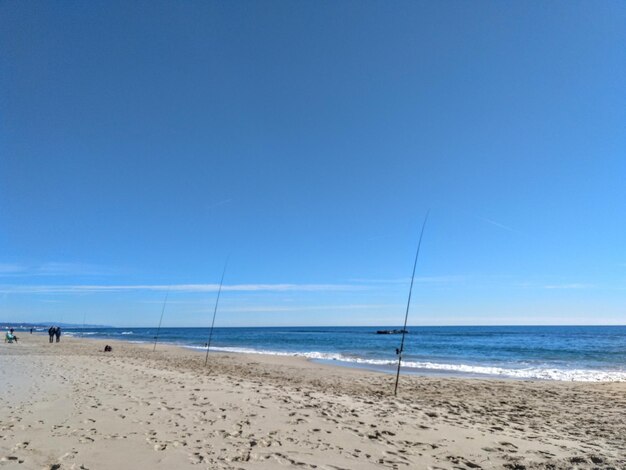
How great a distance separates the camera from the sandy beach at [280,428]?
5.24 m

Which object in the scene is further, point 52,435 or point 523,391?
point 523,391

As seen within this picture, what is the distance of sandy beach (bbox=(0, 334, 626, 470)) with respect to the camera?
206 inches

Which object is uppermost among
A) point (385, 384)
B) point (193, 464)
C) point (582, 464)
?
point (582, 464)

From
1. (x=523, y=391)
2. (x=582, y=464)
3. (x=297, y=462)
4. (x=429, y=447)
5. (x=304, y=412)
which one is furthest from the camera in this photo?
(x=523, y=391)

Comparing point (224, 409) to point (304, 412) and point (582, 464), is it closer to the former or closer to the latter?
point (304, 412)

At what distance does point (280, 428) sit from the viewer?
21.7ft

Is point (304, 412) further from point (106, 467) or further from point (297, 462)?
point (106, 467)

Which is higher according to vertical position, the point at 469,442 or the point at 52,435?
the point at 469,442

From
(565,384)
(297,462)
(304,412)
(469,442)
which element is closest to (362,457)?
(297,462)

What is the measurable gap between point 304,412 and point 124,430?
3.25 metres

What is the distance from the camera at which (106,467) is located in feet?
15.6

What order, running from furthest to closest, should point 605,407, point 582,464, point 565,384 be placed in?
point 565,384
point 605,407
point 582,464

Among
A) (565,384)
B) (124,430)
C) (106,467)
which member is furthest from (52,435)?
(565,384)

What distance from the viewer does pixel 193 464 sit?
16.1 feet
